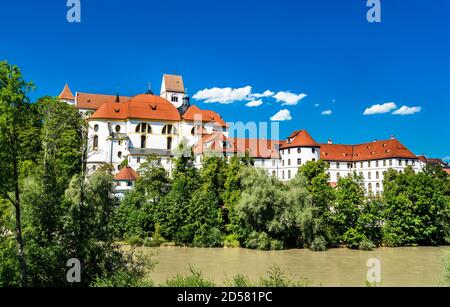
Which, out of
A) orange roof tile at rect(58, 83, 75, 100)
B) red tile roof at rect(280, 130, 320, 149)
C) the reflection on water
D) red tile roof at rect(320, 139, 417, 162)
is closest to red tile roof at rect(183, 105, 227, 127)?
red tile roof at rect(280, 130, 320, 149)

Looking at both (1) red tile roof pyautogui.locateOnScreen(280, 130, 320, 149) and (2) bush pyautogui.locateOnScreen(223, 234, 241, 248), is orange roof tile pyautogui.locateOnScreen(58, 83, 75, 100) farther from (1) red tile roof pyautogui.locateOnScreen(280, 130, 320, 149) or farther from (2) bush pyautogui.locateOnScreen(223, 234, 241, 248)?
(2) bush pyautogui.locateOnScreen(223, 234, 241, 248)

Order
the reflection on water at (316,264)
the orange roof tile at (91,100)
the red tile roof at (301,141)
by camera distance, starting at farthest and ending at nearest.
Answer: the orange roof tile at (91,100)
the red tile roof at (301,141)
the reflection on water at (316,264)

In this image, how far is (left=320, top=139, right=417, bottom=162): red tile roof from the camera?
210 feet

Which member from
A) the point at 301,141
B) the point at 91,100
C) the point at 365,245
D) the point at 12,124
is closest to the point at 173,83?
the point at 91,100

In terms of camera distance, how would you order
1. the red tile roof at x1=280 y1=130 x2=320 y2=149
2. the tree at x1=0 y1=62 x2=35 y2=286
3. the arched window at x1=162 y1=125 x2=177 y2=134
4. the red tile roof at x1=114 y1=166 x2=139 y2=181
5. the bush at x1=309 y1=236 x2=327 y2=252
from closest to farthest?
the tree at x1=0 y1=62 x2=35 y2=286 → the bush at x1=309 y1=236 x2=327 y2=252 → the red tile roof at x1=114 y1=166 x2=139 y2=181 → the red tile roof at x1=280 y1=130 x2=320 y2=149 → the arched window at x1=162 y1=125 x2=177 y2=134

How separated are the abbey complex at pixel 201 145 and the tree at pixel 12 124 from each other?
43293 mm

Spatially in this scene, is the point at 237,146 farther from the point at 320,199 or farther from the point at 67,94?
the point at 67,94

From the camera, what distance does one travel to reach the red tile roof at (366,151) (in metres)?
64.1

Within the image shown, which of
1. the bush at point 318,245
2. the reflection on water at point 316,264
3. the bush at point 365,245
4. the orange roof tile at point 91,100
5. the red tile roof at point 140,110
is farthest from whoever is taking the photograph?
the orange roof tile at point 91,100

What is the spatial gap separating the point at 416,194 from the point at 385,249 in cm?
662

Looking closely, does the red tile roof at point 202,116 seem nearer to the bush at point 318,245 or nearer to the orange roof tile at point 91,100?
the orange roof tile at point 91,100

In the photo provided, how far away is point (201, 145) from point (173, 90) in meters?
31.5

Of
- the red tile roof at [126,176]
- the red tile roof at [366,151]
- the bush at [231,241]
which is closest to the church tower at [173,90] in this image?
the red tile roof at [366,151]
